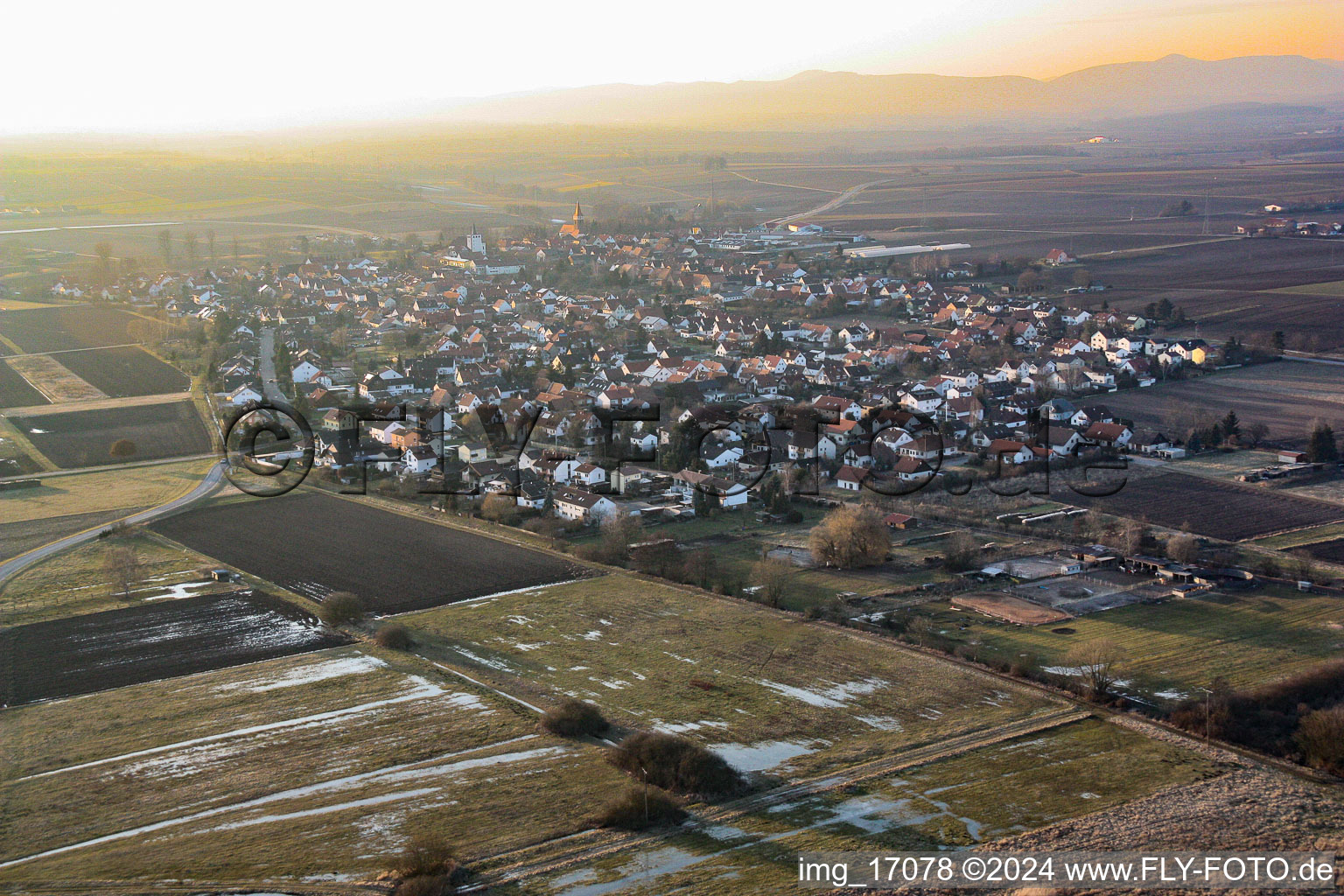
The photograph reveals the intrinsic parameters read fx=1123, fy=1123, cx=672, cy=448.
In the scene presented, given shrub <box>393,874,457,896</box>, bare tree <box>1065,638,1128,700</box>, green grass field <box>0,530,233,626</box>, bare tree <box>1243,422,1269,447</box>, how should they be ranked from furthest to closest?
bare tree <box>1243,422,1269,447</box>, green grass field <box>0,530,233,626</box>, bare tree <box>1065,638,1128,700</box>, shrub <box>393,874,457,896</box>

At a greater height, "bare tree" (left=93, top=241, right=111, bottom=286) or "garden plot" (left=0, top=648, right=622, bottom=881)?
"bare tree" (left=93, top=241, right=111, bottom=286)

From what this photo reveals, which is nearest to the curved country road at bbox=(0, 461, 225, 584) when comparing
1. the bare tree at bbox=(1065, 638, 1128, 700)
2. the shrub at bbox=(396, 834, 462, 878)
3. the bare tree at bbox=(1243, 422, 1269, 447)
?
the shrub at bbox=(396, 834, 462, 878)

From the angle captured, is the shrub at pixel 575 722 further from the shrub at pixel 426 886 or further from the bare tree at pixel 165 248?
the bare tree at pixel 165 248

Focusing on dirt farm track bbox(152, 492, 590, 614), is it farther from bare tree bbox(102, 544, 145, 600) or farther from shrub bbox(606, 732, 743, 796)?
shrub bbox(606, 732, 743, 796)

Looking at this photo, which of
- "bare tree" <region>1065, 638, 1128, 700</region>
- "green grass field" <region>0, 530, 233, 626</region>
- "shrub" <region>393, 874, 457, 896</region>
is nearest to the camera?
"shrub" <region>393, 874, 457, 896</region>

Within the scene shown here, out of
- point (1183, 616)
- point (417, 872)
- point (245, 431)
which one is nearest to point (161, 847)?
point (417, 872)

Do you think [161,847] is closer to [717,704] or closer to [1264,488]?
[717,704]
